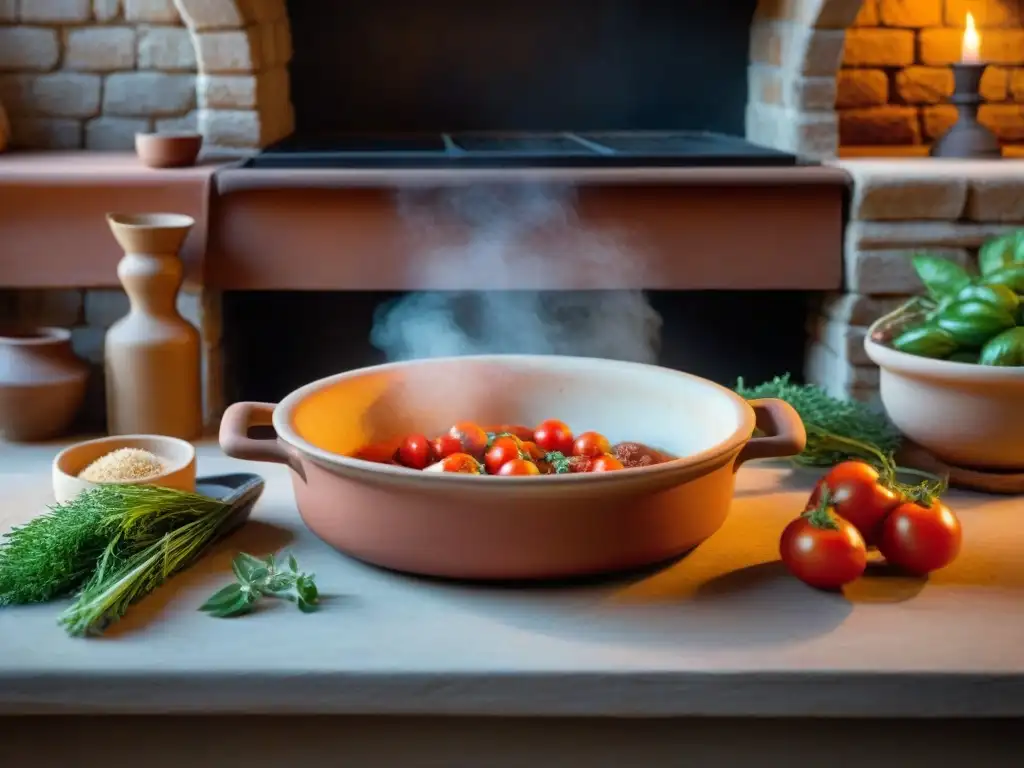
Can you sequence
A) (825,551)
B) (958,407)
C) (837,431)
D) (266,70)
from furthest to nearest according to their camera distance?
(266,70) < (837,431) < (958,407) < (825,551)

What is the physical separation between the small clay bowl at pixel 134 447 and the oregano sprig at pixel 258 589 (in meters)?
0.19

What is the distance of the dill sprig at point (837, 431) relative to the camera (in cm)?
173

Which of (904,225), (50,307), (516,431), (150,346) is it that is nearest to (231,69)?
(50,307)

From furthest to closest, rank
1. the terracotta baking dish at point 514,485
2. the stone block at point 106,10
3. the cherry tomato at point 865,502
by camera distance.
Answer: the stone block at point 106,10 → the cherry tomato at point 865,502 → the terracotta baking dish at point 514,485

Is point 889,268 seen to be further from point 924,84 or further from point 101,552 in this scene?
point 101,552

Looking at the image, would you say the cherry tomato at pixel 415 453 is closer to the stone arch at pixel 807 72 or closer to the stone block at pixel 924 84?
the stone arch at pixel 807 72

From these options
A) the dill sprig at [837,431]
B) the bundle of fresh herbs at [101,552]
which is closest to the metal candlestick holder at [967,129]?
the dill sprig at [837,431]

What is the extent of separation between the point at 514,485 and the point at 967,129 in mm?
1741

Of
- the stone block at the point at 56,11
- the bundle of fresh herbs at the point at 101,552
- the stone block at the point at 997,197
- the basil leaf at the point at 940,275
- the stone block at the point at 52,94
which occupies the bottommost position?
the bundle of fresh herbs at the point at 101,552

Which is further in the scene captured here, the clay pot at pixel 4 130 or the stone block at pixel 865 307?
the clay pot at pixel 4 130

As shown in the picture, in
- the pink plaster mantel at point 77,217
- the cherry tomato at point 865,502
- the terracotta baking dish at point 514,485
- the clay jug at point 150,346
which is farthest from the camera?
the pink plaster mantel at point 77,217

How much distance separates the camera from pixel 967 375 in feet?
5.16

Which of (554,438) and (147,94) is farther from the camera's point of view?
(147,94)

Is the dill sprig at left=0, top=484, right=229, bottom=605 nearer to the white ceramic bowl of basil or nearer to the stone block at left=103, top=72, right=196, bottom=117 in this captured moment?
the white ceramic bowl of basil
